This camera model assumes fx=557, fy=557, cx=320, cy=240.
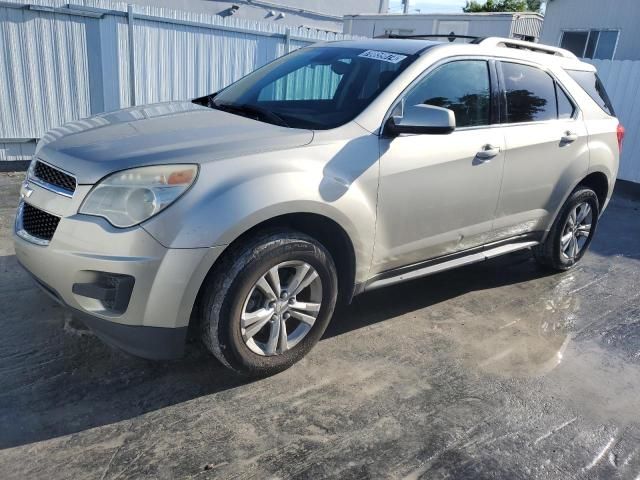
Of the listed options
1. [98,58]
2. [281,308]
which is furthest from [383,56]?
[98,58]

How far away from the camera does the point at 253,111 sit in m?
3.54

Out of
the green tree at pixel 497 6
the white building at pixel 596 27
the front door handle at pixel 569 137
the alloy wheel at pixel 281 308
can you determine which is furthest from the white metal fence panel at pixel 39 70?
the green tree at pixel 497 6

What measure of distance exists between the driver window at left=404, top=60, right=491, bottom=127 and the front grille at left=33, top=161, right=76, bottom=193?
1974 mm

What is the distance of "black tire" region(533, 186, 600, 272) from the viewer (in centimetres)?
476

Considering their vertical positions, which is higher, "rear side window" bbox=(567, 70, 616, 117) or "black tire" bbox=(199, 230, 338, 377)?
"rear side window" bbox=(567, 70, 616, 117)

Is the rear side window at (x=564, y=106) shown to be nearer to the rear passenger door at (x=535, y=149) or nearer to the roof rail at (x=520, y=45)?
the rear passenger door at (x=535, y=149)

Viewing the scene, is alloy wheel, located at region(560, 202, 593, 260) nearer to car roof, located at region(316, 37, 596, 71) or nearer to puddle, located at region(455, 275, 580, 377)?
puddle, located at region(455, 275, 580, 377)

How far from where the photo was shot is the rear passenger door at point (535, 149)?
4047 millimetres

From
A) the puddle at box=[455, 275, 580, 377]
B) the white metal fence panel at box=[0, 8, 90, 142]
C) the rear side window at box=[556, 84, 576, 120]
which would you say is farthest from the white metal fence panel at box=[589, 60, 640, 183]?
the white metal fence panel at box=[0, 8, 90, 142]

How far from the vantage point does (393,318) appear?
13.2ft

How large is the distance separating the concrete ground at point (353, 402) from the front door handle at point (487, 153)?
119 centimetres

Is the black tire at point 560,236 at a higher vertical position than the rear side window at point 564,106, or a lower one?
lower

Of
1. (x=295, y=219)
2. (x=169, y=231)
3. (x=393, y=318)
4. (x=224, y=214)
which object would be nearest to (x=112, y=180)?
(x=169, y=231)

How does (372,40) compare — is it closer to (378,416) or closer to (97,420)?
(378,416)
